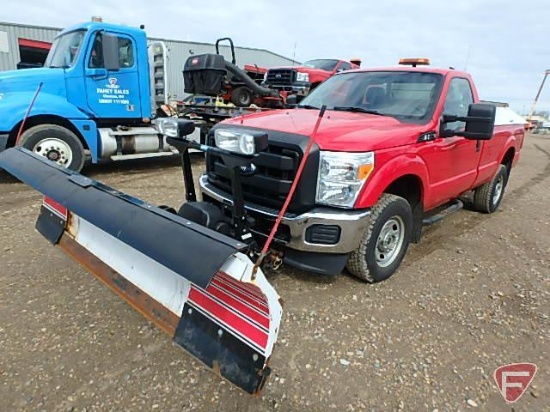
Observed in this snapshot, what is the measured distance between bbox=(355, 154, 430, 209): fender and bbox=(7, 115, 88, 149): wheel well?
593 cm

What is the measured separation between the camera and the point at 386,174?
3053 millimetres

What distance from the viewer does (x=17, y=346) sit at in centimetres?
252

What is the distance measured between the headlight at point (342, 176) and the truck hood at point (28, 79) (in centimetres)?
590

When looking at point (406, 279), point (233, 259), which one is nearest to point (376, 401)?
point (233, 259)

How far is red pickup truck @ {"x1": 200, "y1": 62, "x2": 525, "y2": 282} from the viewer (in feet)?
9.37

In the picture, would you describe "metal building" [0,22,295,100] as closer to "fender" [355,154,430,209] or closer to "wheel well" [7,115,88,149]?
"wheel well" [7,115,88,149]

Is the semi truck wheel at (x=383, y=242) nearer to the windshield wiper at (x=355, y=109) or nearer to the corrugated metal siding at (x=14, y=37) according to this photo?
the windshield wiper at (x=355, y=109)

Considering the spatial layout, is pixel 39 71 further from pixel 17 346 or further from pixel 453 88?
pixel 453 88

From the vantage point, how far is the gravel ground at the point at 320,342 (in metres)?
2.19

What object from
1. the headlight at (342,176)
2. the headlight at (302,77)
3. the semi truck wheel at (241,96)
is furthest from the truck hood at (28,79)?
the headlight at (302,77)

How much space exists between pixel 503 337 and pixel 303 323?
1.48 metres

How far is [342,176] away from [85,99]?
19.4 ft

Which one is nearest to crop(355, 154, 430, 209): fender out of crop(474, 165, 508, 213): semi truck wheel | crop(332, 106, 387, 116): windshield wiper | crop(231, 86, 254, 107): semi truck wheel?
crop(332, 106, 387, 116): windshield wiper

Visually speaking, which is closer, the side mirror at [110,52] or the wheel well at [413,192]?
the wheel well at [413,192]
